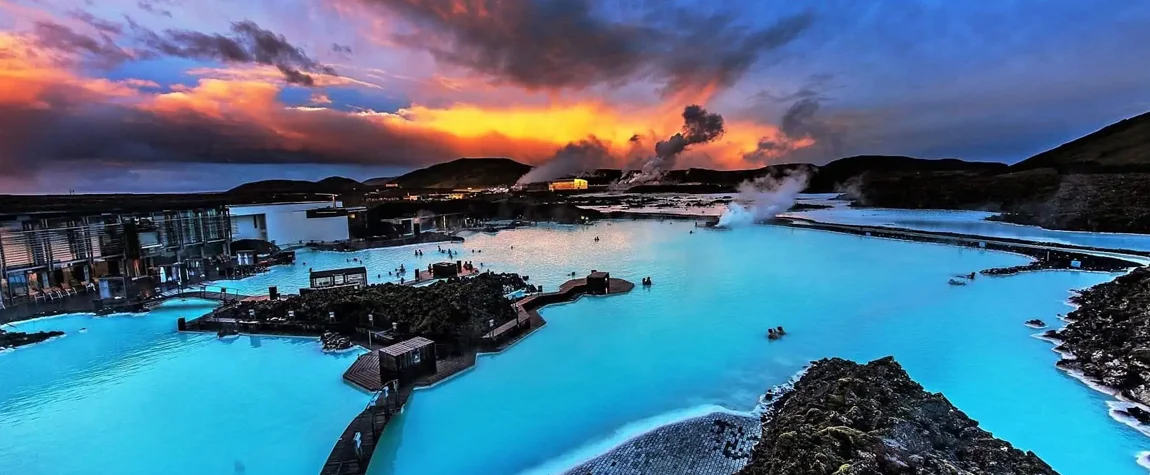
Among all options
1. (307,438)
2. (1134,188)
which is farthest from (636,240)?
(1134,188)

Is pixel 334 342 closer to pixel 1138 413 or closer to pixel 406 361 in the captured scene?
pixel 406 361

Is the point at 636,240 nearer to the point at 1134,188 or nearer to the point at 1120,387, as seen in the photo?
the point at 1120,387

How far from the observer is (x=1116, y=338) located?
38.1 ft

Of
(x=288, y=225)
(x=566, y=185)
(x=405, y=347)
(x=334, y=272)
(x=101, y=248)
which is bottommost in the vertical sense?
(x=405, y=347)

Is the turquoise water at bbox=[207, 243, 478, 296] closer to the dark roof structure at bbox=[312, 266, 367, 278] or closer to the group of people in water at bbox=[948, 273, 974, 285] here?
the dark roof structure at bbox=[312, 266, 367, 278]

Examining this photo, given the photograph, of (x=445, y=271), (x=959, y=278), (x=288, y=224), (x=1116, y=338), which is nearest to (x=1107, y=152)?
(x=959, y=278)

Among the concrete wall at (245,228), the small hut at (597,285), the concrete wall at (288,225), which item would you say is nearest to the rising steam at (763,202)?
the small hut at (597,285)

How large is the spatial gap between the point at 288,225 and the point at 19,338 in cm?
2151

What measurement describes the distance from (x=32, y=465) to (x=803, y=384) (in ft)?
46.8

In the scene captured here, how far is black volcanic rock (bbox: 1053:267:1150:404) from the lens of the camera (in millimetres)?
10008

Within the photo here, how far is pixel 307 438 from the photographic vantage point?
29.9ft

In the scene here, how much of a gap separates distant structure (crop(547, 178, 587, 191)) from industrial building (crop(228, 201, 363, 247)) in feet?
187

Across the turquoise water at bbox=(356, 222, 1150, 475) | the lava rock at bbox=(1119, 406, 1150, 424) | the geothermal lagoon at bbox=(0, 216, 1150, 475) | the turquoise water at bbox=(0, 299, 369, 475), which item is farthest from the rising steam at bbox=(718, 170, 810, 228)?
the turquoise water at bbox=(0, 299, 369, 475)

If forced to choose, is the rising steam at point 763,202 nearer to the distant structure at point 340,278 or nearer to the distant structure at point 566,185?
the distant structure at point 566,185
